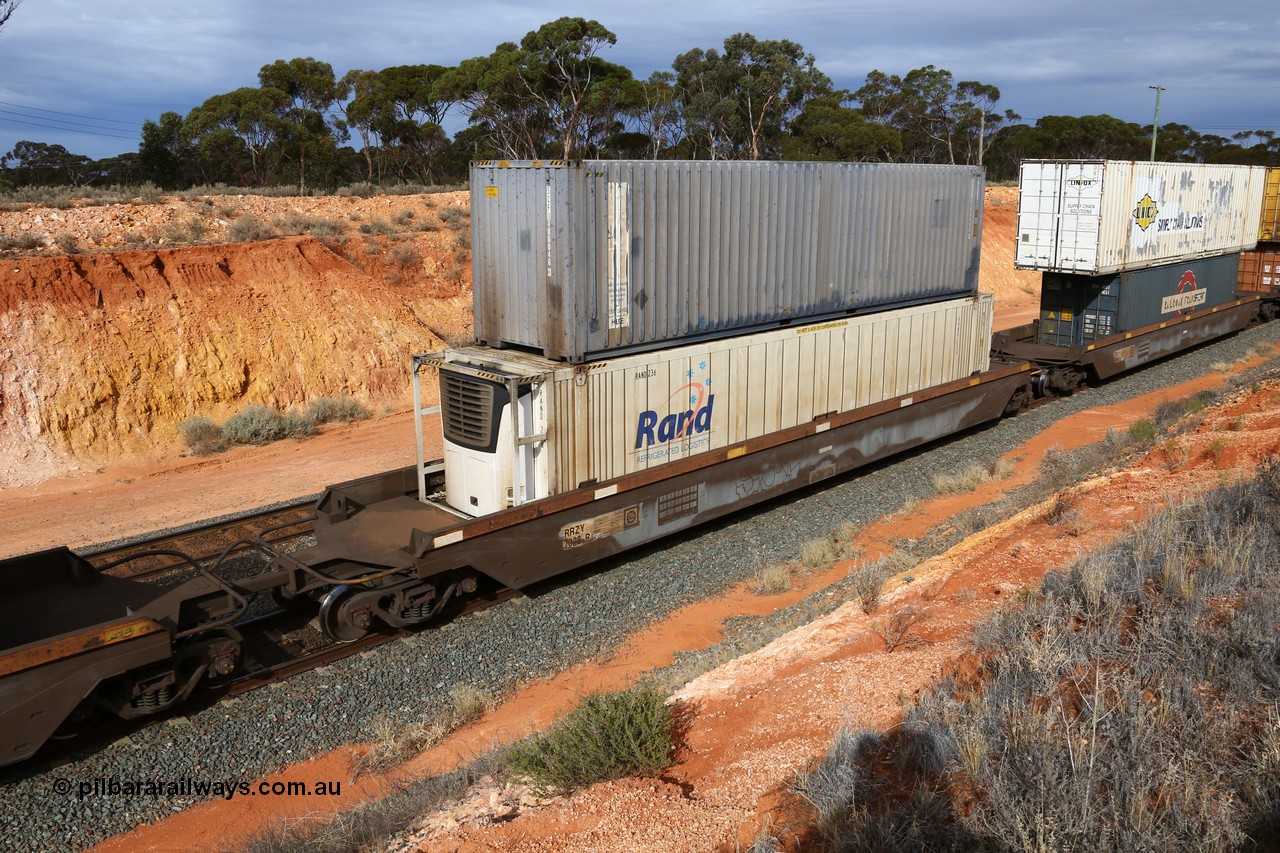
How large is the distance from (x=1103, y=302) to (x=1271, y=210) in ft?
34.2

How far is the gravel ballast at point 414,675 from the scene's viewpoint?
267 inches

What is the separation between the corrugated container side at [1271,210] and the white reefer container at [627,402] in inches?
694

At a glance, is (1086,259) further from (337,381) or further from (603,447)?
(337,381)

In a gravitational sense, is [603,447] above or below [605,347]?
below

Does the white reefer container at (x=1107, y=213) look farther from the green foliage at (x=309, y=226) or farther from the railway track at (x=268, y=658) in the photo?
the green foliage at (x=309, y=226)

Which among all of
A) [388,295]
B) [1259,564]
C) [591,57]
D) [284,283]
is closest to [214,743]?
[1259,564]

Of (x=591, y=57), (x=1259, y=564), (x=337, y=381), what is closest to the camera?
(x=1259, y=564)

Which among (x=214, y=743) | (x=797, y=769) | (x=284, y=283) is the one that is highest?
(x=284, y=283)

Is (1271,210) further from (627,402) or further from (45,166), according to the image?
(45,166)

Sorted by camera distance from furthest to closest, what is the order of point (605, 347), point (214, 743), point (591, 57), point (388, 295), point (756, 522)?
point (591, 57)
point (388, 295)
point (756, 522)
point (605, 347)
point (214, 743)

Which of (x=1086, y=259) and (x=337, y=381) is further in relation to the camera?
(x=337, y=381)

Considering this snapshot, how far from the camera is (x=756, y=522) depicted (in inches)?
488

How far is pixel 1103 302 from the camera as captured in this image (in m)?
18.9

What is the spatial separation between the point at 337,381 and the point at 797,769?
16.7 metres
